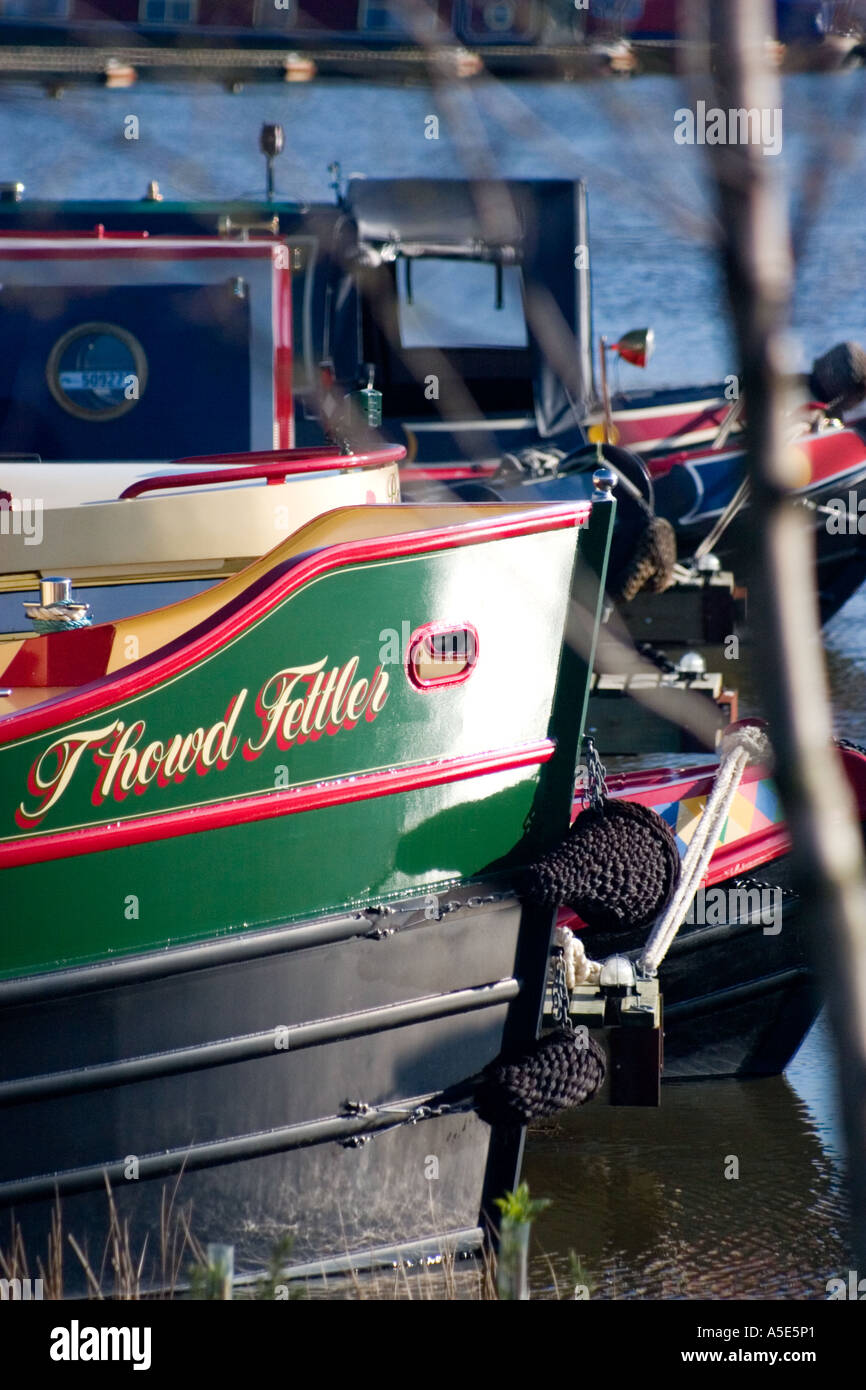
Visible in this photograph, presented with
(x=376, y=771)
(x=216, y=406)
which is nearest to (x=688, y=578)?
(x=216, y=406)

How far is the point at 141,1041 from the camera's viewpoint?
14.0ft

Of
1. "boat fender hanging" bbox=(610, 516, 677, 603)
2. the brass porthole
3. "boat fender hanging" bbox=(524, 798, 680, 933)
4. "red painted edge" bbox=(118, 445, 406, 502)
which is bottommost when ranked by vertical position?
"boat fender hanging" bbox=(524, 798, 680, 933)

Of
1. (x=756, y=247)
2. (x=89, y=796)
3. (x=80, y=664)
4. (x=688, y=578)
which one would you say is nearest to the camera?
(x=756, y=247)

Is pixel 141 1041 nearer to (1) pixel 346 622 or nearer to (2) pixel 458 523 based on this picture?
(1) pixel 346 622

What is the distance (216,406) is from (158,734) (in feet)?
10.8

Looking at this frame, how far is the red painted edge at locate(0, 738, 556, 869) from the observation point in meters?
4.14

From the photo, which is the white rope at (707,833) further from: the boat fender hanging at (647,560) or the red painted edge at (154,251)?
the boat fender hanging at (647,560)

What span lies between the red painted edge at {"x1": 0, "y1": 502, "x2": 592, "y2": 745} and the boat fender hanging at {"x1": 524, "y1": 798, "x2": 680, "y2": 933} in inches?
33.2

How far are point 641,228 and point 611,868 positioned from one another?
3.06 metres

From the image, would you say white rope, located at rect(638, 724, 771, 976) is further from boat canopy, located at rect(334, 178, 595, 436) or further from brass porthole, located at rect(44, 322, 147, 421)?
boat canopy, located at rect(334, 178, 595, 436)

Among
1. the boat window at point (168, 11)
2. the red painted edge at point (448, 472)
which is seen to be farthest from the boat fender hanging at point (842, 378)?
the boat window at point (168, 11)

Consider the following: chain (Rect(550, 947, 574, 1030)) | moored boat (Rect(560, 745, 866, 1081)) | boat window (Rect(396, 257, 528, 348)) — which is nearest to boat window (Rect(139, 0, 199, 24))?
boat window (Rect(396, 257, 528, 348))

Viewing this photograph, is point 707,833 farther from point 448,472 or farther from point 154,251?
point 448,472

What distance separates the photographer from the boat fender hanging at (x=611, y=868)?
4691 millimetres
